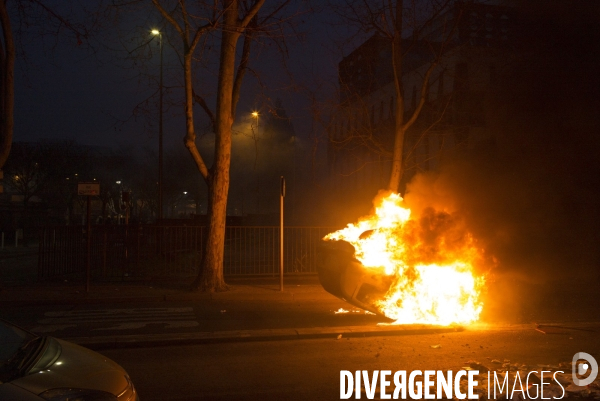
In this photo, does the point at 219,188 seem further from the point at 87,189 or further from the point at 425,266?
the point at 425,266

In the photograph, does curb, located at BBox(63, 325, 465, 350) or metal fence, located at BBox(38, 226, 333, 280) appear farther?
metal fence, located at BBox(38, 226, 333, 280)

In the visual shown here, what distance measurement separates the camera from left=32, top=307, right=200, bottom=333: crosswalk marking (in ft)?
30.8

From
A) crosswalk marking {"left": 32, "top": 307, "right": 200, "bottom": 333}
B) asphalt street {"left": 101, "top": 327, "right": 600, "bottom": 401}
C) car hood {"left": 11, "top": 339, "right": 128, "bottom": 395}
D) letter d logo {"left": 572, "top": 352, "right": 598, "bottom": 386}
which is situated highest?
car hood {"left": 11, "top": 339, "right": 128, "bottom": 395}

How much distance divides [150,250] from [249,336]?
348 inches

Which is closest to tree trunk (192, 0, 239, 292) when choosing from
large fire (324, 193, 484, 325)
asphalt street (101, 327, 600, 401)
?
large fire (324, 193, 484, 325)

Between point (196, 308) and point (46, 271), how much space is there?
242 inches

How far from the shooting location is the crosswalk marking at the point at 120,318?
370 inches

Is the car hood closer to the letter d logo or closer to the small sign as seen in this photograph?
the letter d logo

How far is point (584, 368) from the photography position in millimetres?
6473

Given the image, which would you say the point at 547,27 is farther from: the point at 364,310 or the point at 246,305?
the point at 246,305

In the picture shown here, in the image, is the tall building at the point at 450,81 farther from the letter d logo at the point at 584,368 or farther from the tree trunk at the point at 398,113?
the letter d logo at the point at 584,368

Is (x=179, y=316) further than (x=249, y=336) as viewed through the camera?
Yes

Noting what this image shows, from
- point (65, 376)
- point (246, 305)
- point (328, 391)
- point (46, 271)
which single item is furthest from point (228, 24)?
point (65, 376)

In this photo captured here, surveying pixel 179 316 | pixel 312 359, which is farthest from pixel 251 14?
pixel 312 359
